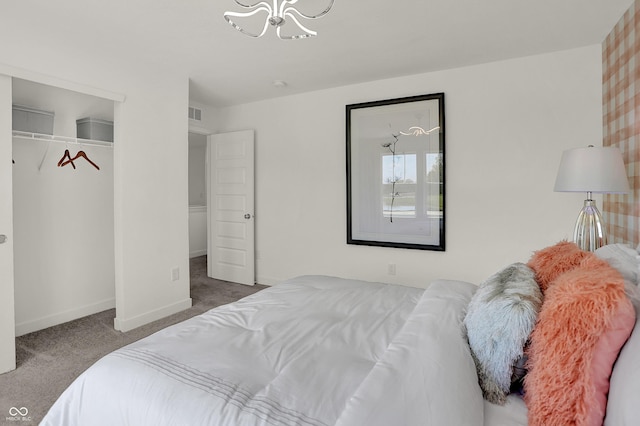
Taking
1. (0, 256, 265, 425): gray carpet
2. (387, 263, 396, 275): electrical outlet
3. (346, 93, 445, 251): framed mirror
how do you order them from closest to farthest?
(0, 256, 265, 425): gray carpet < (346, 93, 445, 251): framed mirror < (387, 263, 396, 275): electrical outlet

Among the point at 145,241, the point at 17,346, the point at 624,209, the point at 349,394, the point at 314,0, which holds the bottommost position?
the point at 17,346

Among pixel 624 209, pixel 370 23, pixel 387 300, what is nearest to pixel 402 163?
pixel 370 23

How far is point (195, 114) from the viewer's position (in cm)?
463

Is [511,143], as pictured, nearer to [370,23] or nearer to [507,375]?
[370,23]

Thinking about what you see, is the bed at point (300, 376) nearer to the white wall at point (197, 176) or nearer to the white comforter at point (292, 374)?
the white comforter at point (292, 374)

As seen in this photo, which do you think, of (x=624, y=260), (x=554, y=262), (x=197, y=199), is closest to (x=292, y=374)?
(x=554, y=262)

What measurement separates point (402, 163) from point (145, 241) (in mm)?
2671

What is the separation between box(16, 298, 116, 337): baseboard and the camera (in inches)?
120

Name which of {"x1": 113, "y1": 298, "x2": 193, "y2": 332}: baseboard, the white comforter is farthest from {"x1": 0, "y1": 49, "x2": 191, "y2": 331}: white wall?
the white comforter

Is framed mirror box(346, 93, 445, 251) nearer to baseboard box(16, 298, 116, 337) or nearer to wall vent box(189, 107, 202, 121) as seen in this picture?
wall vent box(189, 107, 202, 121)

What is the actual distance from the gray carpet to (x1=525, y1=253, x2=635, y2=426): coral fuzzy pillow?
7.88 feet

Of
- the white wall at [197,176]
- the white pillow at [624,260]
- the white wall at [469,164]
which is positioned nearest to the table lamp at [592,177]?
the white pillow at [624,260]

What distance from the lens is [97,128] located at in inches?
140

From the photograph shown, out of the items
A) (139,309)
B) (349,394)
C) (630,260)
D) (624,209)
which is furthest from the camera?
(139,309)
